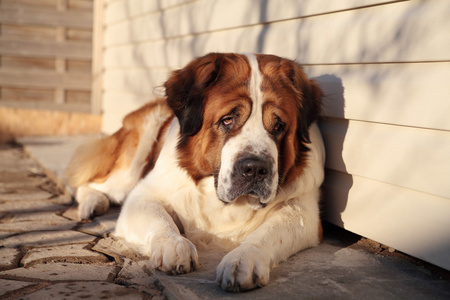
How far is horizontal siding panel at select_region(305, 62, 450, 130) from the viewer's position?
7.10 ft

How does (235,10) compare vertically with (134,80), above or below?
above

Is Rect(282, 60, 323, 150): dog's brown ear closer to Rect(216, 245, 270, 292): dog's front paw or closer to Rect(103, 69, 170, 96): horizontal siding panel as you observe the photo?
Rect(216, 245, 270, 292): dog's front paw

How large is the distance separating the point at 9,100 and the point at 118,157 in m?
4.73

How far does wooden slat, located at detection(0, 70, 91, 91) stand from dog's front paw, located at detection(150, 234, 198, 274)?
6184mm

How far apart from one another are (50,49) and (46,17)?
506mm

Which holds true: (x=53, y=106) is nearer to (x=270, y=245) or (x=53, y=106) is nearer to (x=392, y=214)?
(x=270, y=245)

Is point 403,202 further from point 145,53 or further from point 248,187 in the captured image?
point 145,53

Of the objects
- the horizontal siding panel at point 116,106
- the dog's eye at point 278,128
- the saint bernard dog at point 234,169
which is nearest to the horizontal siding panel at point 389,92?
the saint bernard dog at point 234,169

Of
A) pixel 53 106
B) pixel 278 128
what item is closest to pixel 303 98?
pixel 278 128

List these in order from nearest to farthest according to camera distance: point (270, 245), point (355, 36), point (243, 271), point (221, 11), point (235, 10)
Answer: point (243, 271) < point (270, 245) < point (355, 36) < point (235, 10) < point (221, 11)

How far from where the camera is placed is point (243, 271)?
6.57ft

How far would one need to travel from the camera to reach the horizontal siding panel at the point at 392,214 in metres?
2.20

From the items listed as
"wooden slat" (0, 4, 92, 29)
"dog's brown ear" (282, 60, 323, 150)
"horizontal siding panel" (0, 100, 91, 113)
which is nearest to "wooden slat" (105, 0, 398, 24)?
"dog's brown ear" (282, 60, 323, 150)

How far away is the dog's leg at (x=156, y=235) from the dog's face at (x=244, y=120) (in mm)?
302
